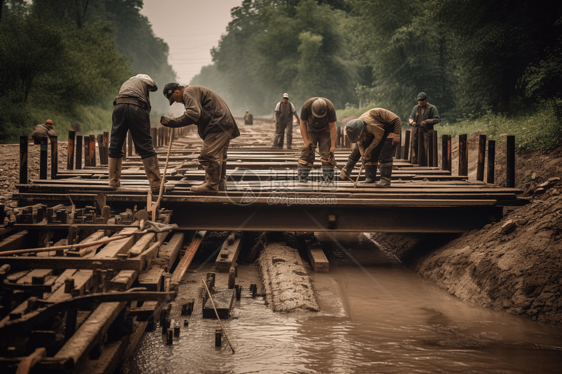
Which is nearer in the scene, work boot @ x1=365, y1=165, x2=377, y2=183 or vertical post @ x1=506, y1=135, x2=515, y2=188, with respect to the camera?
vertical post @ x1=506, y1=135, x2=515, y2=188

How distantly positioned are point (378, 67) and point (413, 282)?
1031 inches

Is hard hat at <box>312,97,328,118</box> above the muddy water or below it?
above

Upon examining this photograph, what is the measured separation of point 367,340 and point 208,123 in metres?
3.44

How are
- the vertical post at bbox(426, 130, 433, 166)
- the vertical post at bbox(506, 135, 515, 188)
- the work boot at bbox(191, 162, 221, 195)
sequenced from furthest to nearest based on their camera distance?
the vertical post at bbox(426, 130, 433, 166) < the vertical post at bbox(506, 135, 515, 188) < the work boot at bbox(191, 162, 221, 195)

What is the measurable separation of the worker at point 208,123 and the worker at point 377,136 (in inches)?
72.5

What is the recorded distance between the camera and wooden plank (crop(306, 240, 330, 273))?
7.33 meters

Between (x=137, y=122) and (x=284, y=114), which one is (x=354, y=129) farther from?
(x=284, y=114)

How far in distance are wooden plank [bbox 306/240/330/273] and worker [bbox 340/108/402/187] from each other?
135 centimetres

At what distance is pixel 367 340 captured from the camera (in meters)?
5.07

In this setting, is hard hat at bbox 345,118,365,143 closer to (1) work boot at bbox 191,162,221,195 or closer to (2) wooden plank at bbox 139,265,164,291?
(1) work boot at bbox 191,162,221,195

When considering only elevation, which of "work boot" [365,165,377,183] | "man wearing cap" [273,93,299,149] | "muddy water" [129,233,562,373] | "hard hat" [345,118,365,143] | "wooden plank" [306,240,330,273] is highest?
"man wearing cap" [273,93,299,149]

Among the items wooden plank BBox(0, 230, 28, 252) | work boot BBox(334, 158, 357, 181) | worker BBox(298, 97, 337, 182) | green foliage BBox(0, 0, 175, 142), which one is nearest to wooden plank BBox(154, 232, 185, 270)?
wooden plank BBox(0, 230, 28, 252)

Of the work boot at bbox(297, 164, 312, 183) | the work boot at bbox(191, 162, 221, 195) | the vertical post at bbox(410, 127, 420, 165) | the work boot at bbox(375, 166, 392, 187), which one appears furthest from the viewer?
the vertical post at bbox(410, 127, 420, 165)

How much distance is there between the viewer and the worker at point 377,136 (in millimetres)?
7578
